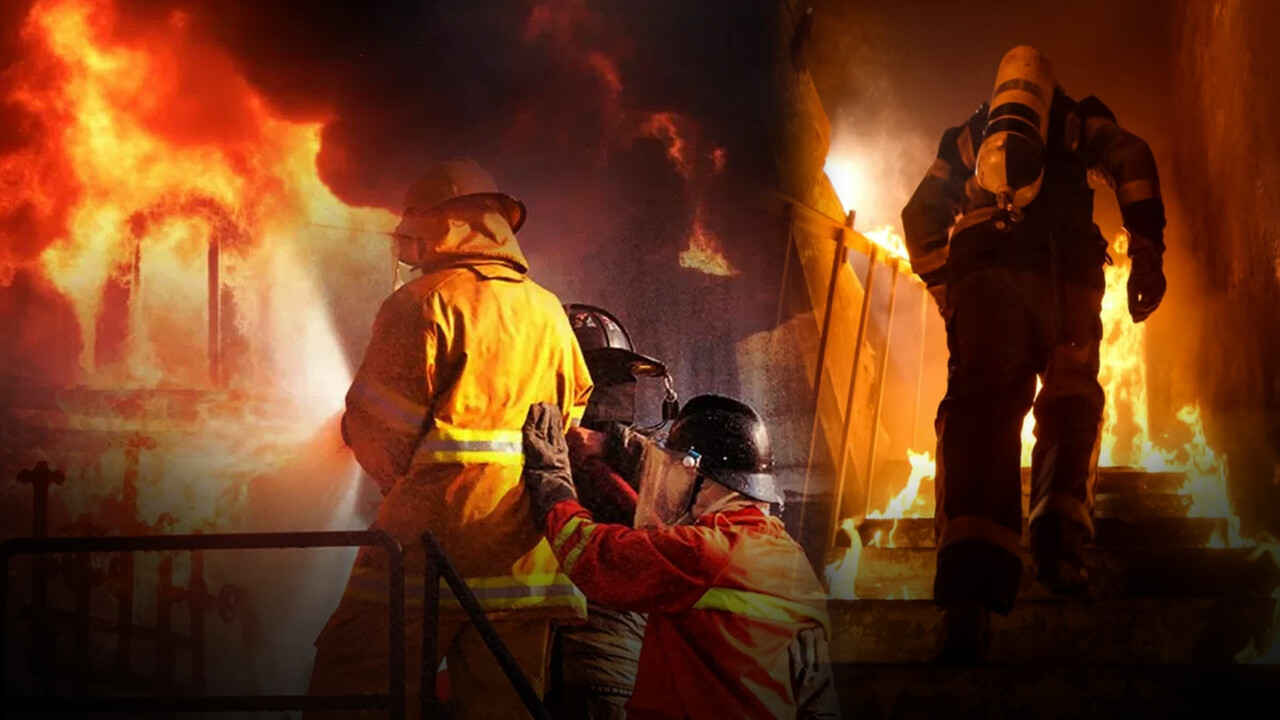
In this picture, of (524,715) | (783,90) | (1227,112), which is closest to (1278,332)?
(1227,112)

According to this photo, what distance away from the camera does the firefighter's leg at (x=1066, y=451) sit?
148 inches

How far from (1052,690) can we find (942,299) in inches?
56.5


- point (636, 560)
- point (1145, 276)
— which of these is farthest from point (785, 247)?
point (636, 560)

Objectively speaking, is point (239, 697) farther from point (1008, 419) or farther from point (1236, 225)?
point (1236, 225)

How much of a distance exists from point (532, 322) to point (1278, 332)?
2.57 m

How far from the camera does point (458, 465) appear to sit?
370cm

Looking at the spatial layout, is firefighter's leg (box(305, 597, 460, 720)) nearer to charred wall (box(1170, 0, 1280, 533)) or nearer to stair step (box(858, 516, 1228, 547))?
stair step (box(858, 516, 1228, 547))

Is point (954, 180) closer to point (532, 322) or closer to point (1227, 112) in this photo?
point (1227, 112)

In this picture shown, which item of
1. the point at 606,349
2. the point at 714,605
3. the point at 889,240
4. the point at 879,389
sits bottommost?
the point at 714,605

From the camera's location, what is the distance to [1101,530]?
13.0 ft

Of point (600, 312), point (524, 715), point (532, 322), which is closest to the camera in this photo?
point (524, 715)

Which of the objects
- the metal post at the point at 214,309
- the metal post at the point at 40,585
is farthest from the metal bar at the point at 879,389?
the metal post at the point at 40,585

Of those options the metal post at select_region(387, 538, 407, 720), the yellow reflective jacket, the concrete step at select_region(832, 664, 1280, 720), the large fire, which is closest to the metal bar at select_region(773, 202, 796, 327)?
the large fire

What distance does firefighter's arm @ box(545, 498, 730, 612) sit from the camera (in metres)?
3.27
